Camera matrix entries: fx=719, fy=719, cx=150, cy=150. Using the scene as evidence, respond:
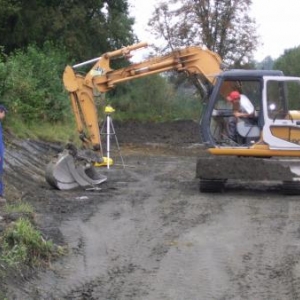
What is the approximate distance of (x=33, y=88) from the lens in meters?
22.6

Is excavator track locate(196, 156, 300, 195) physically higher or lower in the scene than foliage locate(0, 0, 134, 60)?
lower

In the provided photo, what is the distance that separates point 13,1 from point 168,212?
20.9 meters

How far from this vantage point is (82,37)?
34.4 m

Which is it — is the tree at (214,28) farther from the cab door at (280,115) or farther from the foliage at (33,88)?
the cab door at (280,115)

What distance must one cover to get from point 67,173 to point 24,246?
675 cm

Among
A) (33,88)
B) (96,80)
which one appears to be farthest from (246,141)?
(33,88)

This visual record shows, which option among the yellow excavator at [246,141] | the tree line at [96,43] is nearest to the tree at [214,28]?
the tree line at [96,43]

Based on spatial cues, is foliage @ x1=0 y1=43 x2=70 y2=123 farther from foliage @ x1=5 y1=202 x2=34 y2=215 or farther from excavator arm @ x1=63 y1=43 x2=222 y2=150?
foliage @ x1=5 y1=202 x2=34 y2=215

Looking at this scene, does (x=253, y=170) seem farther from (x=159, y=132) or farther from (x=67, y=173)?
(x=159, y=132)

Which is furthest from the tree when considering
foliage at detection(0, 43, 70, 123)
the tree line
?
foliage at detection(0, 43, 70, 123)

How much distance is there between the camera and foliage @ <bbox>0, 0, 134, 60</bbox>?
1261 inches

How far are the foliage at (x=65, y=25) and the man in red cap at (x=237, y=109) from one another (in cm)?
1606

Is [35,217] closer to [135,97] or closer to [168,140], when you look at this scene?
[168,140]

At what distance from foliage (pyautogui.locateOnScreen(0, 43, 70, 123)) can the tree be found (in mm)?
17099
